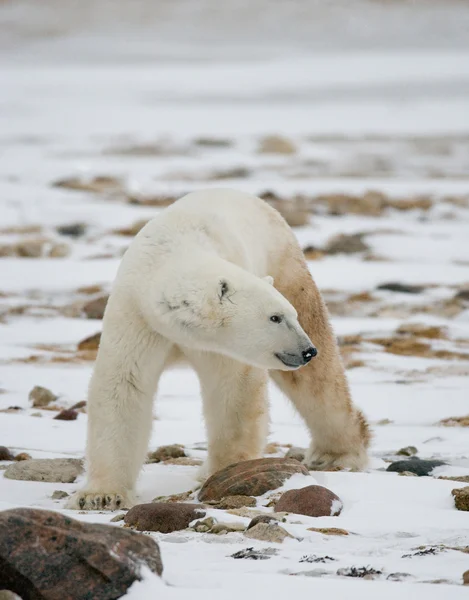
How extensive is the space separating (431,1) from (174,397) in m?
55.1

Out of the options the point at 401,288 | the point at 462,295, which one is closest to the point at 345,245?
the point at 401,288

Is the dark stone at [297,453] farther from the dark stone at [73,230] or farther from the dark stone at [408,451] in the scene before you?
the dark stone at [73,230]

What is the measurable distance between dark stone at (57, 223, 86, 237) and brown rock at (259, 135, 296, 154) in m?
11.1

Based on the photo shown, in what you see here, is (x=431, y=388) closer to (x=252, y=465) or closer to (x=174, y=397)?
(x=174, y=397)

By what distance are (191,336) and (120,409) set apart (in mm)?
456

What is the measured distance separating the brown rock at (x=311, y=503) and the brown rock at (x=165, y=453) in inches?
56.0

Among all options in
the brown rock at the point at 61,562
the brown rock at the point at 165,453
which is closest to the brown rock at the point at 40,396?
the brown rock at the point at 165,453

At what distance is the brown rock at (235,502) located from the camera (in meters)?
3.64

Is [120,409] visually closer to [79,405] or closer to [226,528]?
[226,528]

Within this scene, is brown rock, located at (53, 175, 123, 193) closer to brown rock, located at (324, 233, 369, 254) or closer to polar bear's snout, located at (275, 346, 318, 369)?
brown rock, located at (324, 233, 369, 254)

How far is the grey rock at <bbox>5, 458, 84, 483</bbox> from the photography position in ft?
13.9

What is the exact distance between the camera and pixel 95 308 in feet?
27.1

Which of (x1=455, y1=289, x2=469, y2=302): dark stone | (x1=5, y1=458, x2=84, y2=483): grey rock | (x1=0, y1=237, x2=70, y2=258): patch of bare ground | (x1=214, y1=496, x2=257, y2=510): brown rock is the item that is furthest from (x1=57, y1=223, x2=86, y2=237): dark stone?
(x1=214, y1=496, x2=257, y2=510): brown rock

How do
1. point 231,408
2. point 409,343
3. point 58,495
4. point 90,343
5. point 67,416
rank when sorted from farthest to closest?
point 409,343
point 90,343
point 67,416
point 231,408
point 58,495
